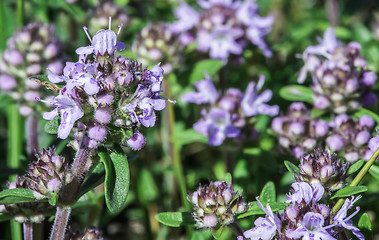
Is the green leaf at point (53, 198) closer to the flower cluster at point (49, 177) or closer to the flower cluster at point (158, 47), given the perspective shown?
the flower cluster at point (49, 177)

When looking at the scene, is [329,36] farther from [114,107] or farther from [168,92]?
[114,107]

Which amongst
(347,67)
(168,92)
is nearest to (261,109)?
(347,67)

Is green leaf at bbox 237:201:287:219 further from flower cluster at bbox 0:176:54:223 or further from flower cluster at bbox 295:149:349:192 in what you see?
flower cluster at bbox 0:176:54:223

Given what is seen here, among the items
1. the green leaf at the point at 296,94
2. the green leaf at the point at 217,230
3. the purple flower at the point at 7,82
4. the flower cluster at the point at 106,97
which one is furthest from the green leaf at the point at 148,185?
the flower cluster at the point at 106,97

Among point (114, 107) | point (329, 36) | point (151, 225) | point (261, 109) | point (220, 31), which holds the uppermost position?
point (220, 31)

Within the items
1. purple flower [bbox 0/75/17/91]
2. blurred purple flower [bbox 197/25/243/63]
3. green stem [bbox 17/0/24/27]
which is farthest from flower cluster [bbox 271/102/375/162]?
green stem [bbox 17/0/24/27]

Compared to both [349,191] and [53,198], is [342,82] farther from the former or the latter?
[53,198]

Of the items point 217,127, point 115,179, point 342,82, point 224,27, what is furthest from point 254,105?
point 115,179
